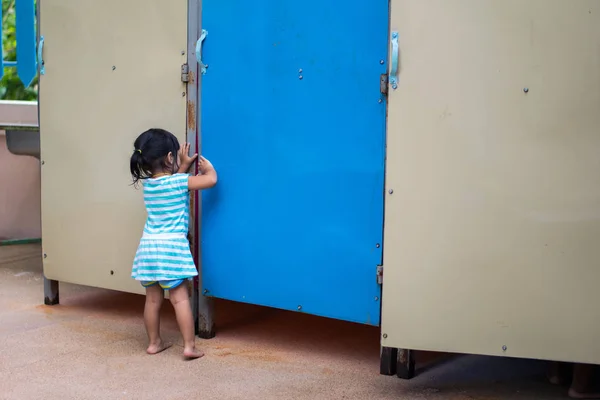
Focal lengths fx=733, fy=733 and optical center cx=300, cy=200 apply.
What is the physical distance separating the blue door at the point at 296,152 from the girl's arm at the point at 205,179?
0.06m

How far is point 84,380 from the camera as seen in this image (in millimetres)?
2602

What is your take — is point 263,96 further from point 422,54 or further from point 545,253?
point 545,253

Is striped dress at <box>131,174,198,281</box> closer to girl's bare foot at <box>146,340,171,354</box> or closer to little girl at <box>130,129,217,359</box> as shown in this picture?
little girl at <box>130,129,217,359</box>

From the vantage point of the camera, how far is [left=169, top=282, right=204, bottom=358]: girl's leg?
9.36 feet

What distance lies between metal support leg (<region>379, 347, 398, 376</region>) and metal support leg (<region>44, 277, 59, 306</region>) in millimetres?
1828

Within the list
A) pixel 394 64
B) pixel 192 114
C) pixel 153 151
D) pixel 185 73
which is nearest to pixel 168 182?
pixel 153 151

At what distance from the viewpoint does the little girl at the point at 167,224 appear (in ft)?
9.40

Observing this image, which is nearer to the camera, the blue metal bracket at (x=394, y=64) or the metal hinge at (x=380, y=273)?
the blue metal bracket at (x=394, y=64)

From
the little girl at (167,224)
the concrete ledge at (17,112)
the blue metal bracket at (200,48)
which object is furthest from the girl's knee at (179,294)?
the concrete ledge at (17,112)

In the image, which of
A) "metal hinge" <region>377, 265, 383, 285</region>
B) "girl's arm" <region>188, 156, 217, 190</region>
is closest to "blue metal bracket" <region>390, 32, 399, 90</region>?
"metal hinge" <region>377, 265, 383, 285</region>

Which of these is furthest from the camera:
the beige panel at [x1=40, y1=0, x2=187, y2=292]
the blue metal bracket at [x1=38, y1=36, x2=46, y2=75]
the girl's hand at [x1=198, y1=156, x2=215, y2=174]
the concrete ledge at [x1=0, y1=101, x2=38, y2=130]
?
the concrete ledge at [x1=0, y1=101, x2=38, y2=130]

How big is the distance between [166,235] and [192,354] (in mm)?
473

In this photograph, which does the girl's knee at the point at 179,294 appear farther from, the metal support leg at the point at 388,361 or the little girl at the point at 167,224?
the metal support leg at the point at 388,361

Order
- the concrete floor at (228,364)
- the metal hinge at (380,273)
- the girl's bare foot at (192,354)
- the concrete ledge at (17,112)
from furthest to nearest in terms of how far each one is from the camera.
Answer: the concrete ledge at (17,112) → the girl's bare foot at (192,354) → the metal hinge at (380,273) → the concrete floor at (228,364)
